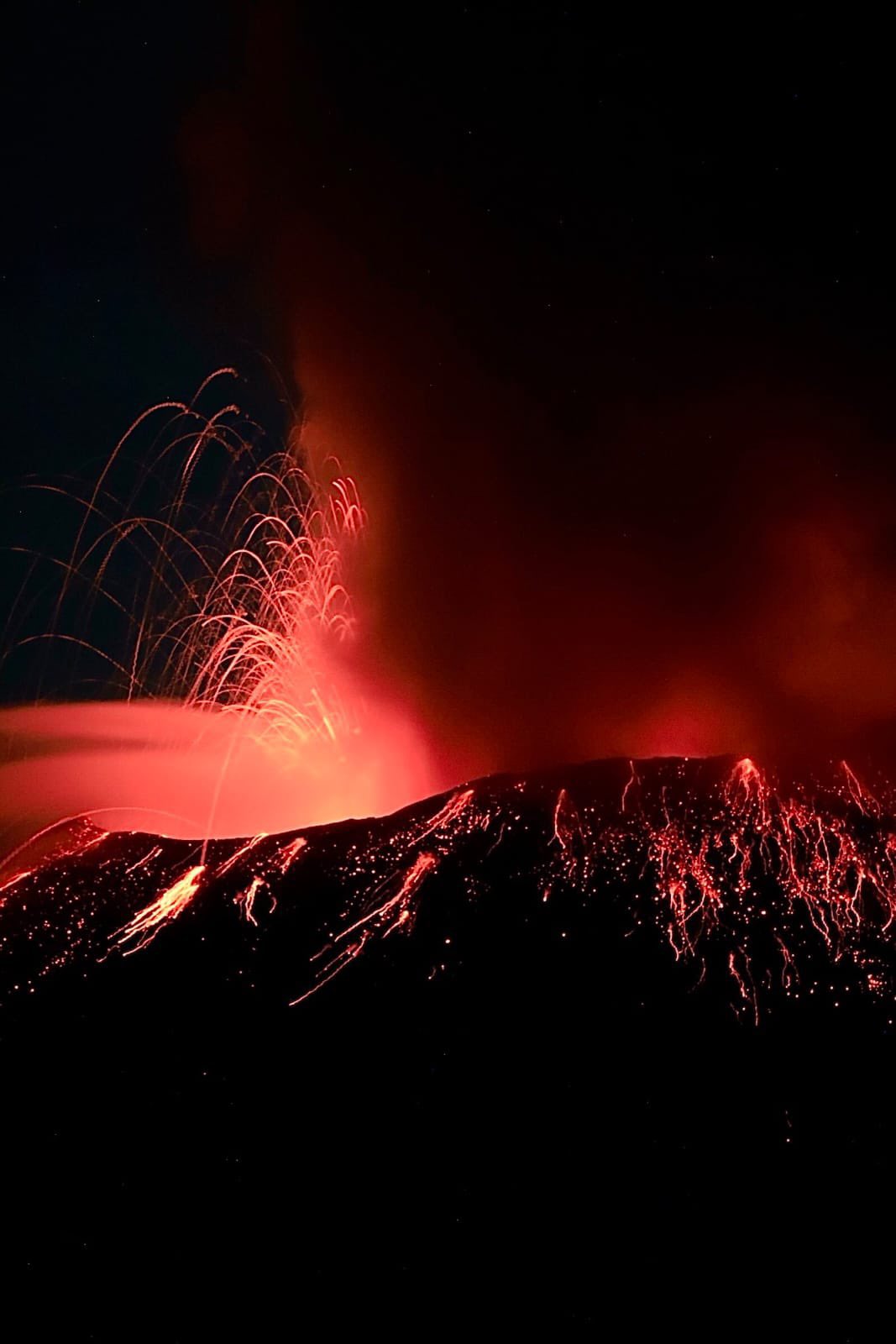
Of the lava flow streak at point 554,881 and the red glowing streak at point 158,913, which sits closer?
the lava flow streak at point 554,881

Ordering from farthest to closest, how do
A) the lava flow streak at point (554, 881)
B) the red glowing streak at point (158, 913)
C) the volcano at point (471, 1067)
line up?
1. the red glowing streak at point (158, 913)
2. the lava flow streak at point (554, 881)
3. the volcano at point (471, 1067)


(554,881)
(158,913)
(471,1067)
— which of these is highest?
(554,881)

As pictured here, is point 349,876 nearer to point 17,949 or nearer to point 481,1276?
point 17,949

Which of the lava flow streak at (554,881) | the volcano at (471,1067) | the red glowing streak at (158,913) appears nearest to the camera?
the volcano at (471,1067)

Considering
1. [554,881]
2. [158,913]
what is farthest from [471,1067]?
[158,913]

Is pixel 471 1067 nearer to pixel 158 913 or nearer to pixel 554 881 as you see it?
pixel 554 881

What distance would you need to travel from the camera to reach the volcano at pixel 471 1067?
8031 millimetres

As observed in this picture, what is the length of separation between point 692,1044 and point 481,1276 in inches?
119

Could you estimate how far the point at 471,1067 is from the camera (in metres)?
9.74

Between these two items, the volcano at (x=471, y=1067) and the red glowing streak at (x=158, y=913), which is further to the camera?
the red glowing streak at (x=158, y=913)

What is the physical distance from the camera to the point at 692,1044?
987 centimetres

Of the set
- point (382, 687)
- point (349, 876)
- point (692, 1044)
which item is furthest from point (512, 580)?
point (692, 1044)

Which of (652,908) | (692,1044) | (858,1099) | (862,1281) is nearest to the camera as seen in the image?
(862,1281)

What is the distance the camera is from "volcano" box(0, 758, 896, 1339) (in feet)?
26.3
